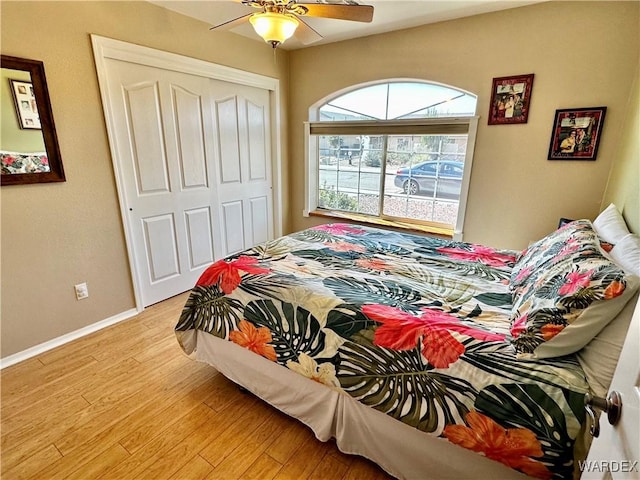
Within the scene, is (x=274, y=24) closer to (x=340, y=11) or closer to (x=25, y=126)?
(x=340, y=11)

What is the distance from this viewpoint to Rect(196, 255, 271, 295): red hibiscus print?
5.81 feet

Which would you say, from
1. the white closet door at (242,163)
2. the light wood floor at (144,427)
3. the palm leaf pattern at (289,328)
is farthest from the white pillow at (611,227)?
the white closet door at (242,163)

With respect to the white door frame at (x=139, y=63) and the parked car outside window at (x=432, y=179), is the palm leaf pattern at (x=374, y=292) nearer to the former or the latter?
the parked car outside window at (x=432, y=179)

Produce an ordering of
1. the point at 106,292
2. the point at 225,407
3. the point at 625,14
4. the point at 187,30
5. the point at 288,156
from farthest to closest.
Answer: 1. the point at 288,156
2. the point at 187,30
3. the point at 106,292
4. the point at 625,14
5. the point at 225,407

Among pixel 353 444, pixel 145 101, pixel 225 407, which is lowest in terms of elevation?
pixel 225 407

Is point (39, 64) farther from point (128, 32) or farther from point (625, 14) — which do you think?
point (625, 14)

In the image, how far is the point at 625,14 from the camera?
2146 mm

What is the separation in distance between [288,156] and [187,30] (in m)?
1.68

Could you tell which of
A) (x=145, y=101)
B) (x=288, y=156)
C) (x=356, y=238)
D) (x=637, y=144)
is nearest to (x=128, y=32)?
(x=145, y=101)

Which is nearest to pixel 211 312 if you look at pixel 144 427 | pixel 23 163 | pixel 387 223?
pixel 144 427

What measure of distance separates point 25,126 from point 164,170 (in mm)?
960

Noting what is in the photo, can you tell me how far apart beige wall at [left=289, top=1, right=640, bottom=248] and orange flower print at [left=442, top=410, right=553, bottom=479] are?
85.8 inches

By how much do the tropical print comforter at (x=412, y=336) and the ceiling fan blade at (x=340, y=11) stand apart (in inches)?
55.3

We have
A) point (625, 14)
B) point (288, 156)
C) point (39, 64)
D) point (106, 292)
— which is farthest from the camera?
point (288, 156)
